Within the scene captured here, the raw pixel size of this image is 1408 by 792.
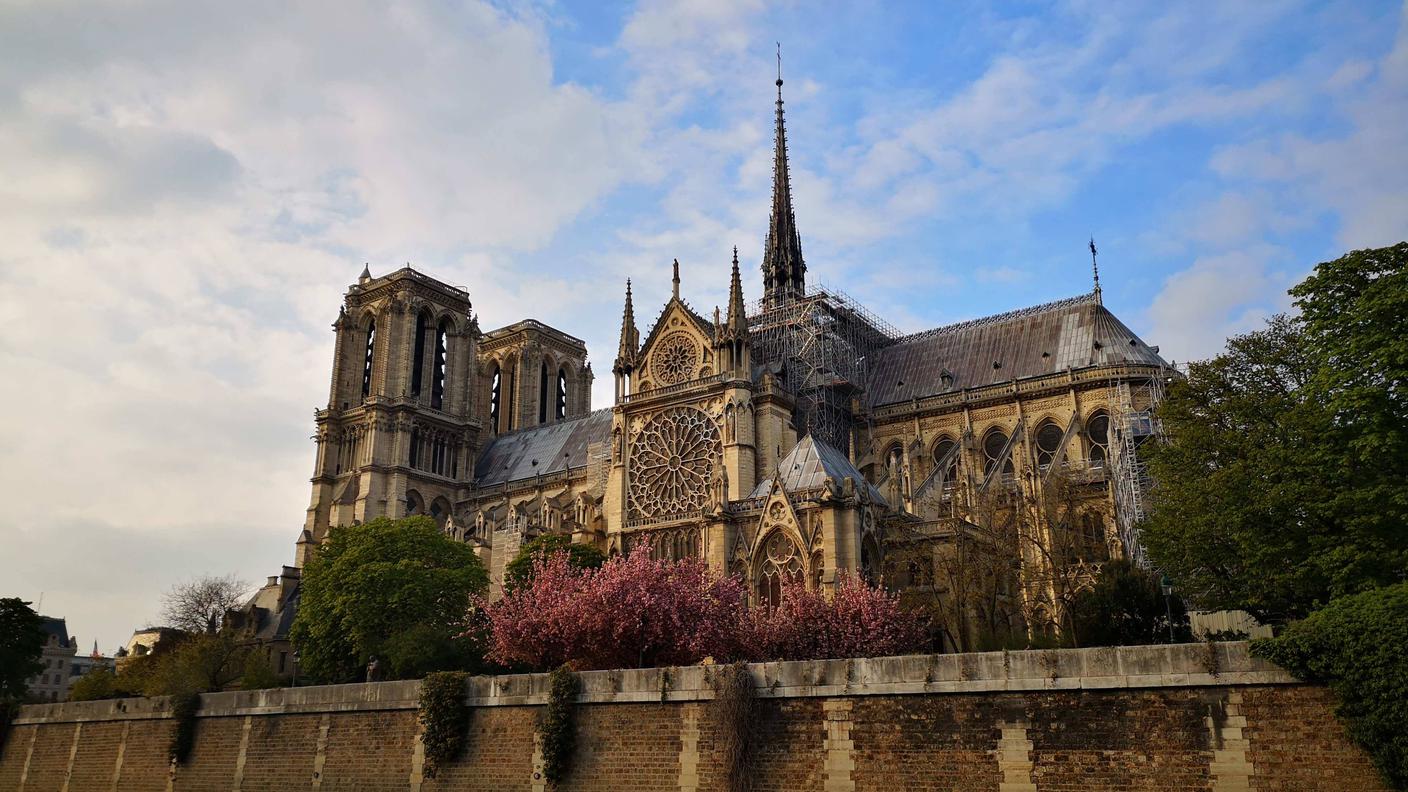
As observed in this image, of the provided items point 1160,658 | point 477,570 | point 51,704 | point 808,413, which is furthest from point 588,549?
point 1160,658

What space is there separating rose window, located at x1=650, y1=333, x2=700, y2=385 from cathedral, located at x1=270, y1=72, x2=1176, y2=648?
0.36ft

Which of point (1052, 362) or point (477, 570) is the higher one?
point (1052, 362)

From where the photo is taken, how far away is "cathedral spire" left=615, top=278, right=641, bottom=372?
52750 millimetres

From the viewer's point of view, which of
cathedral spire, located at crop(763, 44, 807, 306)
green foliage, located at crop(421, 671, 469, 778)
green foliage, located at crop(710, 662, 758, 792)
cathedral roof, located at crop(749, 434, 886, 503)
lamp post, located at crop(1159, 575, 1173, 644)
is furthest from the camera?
cathedral spire, located at crop(763, 44, 807, 306)

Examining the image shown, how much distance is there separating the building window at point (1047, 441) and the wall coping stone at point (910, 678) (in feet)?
94.6

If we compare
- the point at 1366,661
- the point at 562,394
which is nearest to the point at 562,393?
the point at 562,394

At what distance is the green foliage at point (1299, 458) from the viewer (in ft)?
75.3

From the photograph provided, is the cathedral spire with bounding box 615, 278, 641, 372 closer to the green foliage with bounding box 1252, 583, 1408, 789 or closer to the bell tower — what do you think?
the bell tower

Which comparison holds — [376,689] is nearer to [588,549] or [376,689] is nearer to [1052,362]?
[588,549]

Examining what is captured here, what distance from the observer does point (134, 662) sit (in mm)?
53938

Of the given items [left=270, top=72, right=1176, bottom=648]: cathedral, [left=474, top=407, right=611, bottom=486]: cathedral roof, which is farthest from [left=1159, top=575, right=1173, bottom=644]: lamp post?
[left=474, top=407, right=611, bottom=486]: cathedral roof

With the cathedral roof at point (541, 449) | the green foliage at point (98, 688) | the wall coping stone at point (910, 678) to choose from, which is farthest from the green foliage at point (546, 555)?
the green foliage at point (98, 688)

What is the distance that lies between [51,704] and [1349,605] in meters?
42.1

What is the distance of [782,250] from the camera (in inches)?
2589
